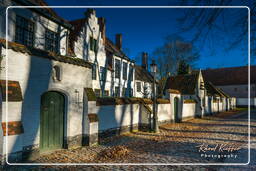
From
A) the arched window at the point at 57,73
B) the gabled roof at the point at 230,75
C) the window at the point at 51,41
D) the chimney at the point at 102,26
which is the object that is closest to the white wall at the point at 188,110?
the chimney at the point at 102,26

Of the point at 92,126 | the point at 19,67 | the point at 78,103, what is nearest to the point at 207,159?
the point at 92,126

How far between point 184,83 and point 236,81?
2995 cm

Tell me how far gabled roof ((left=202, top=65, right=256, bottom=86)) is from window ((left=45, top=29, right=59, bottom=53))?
44080mm

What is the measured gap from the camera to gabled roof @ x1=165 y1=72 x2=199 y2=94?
2009 cm

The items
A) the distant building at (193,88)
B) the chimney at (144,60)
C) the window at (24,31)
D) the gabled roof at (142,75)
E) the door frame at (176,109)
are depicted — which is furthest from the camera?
the gabled roof at (142,75)

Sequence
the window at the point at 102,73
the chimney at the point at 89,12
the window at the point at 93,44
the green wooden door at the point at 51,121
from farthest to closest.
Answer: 1. the window at the point at 102,73
2. the window at the point at 93,44
3. the chimney at the point at 89,12
4. the green wooden door at the point at 51,121

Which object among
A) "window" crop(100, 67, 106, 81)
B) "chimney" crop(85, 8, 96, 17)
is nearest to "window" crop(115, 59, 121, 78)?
"window" crop(100, 67, 106, 81)

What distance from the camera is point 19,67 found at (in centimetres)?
539

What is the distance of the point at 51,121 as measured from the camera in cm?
649

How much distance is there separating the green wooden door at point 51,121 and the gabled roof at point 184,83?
1648 cm

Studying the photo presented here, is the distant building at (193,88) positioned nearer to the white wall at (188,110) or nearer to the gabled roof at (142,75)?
the white wall at (188,110)

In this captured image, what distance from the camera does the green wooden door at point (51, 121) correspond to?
622cm

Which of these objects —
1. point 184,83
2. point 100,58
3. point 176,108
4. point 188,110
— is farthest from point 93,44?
point 188,110

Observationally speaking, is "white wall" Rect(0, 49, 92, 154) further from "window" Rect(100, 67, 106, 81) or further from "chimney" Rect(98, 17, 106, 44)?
"chimney" Rect(98, 17, 106, 44)
